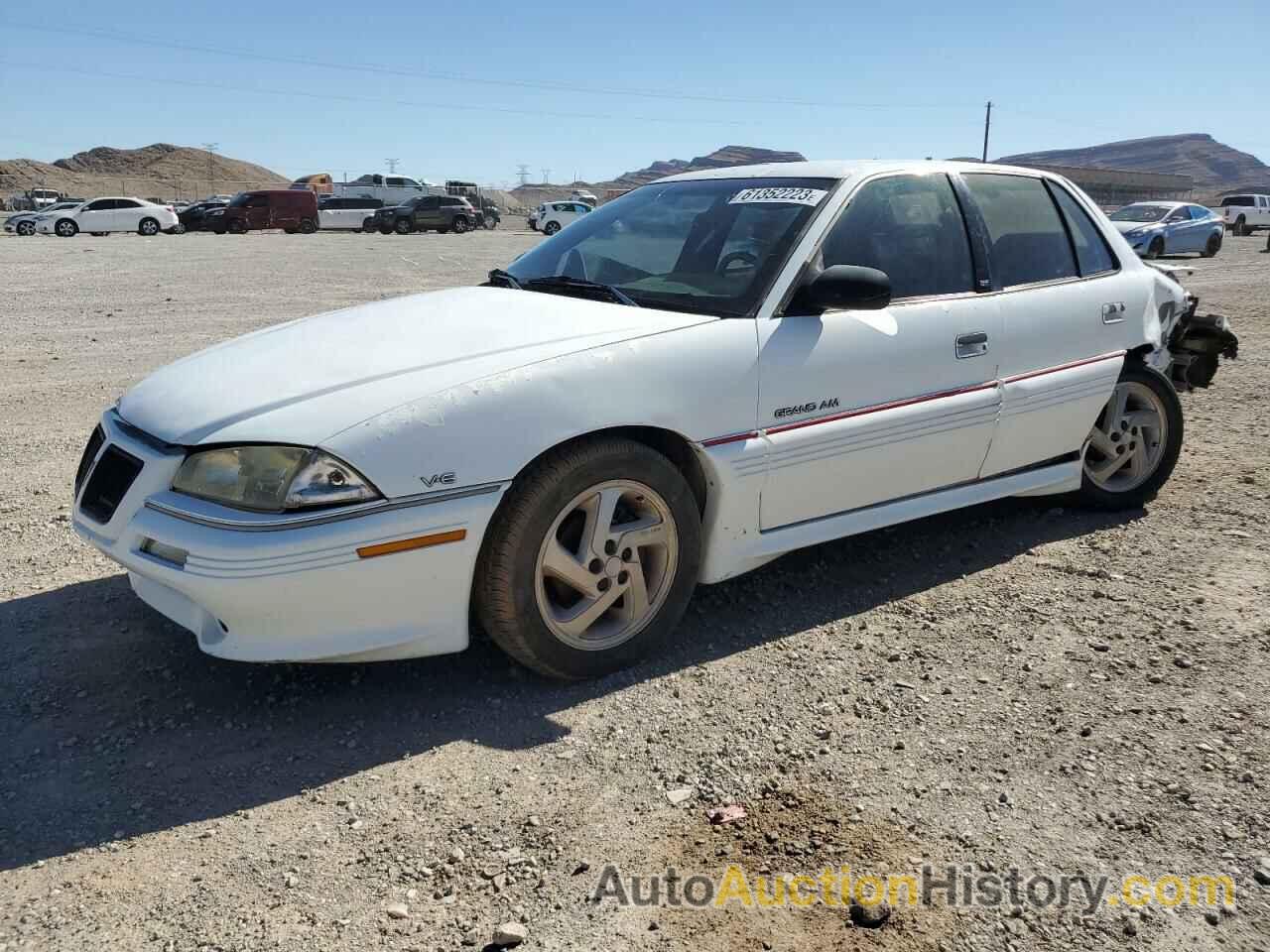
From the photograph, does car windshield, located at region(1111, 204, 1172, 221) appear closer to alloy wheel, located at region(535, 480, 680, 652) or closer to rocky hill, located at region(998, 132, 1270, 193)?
alloy wheel, located at region(535, 480, 680, 652)

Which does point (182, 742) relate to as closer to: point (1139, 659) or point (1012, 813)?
point (1012, 813)

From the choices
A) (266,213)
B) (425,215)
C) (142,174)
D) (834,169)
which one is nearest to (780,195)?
(834,169)

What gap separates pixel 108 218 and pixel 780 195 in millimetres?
37872

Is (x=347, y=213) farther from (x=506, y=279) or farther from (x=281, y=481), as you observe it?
(x=281, y=481)

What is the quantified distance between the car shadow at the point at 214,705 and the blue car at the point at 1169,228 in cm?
2303

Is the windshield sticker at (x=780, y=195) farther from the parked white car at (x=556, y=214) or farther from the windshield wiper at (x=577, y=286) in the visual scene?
the parked white car at (x=556, y=214)

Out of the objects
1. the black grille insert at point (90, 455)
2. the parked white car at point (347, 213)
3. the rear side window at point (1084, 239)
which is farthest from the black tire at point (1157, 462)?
the parked white car at point (347, 213)

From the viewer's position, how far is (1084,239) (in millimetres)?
4750

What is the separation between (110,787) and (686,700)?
5.34 feet

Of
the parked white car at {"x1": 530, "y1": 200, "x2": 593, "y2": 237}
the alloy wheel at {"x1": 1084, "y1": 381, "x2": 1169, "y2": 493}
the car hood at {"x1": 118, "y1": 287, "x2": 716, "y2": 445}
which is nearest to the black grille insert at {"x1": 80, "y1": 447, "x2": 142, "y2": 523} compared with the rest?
the car hood at {"x1": 118, "y1": 287, "x2": 716, "y2": 445}

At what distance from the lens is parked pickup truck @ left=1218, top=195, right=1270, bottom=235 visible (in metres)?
40.8

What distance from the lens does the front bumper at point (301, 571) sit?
2.71 m

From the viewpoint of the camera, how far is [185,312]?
12070 mm

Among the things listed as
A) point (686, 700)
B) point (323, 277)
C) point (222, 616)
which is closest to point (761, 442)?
point (686, 700)
